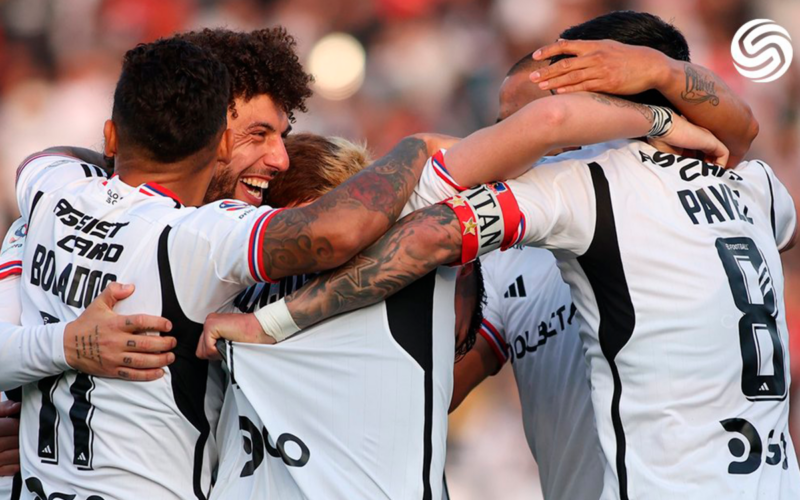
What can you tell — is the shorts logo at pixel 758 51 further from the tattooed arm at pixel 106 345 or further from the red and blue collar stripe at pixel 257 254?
the tattooed arm at pixel 106 345

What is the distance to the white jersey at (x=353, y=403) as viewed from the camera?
7.71 ft

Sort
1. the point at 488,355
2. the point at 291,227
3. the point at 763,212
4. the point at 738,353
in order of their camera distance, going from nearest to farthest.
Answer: the point at 291,227
the point at 738,353
the point at 763,212
the point at 488,355

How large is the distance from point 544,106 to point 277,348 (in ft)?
3.08

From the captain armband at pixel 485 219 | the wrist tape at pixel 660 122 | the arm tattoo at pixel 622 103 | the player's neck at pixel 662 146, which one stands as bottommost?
the captain armband at pixel 485 219

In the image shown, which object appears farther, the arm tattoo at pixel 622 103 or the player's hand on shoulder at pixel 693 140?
the player's hand on shoulder at pixel 693 140

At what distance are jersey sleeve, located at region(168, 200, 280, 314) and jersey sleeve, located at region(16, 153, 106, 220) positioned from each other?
53 centimetres

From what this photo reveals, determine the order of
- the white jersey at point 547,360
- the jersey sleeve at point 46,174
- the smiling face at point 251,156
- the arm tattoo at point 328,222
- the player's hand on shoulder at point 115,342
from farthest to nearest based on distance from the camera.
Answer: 1. the smiling face at point 251,156
2. the white jersey at point 547,360
3. the jersey sleeve at point 46,174
4. the player's hand on shoulder at point 115,342
5. the arm tattoo at point 328,222

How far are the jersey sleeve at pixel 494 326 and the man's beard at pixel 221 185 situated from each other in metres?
1.05

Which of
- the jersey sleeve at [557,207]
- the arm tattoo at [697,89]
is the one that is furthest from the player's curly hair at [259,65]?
the arm tattoo at [697,89]

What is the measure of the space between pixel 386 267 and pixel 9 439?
4.42 ft

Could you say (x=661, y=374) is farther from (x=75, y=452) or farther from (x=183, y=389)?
(x=75, y=452)

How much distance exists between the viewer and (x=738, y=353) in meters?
2.48

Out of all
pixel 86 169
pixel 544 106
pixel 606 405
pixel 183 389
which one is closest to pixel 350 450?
pixel 183 389

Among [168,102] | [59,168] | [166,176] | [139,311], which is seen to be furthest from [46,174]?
[139,311]
